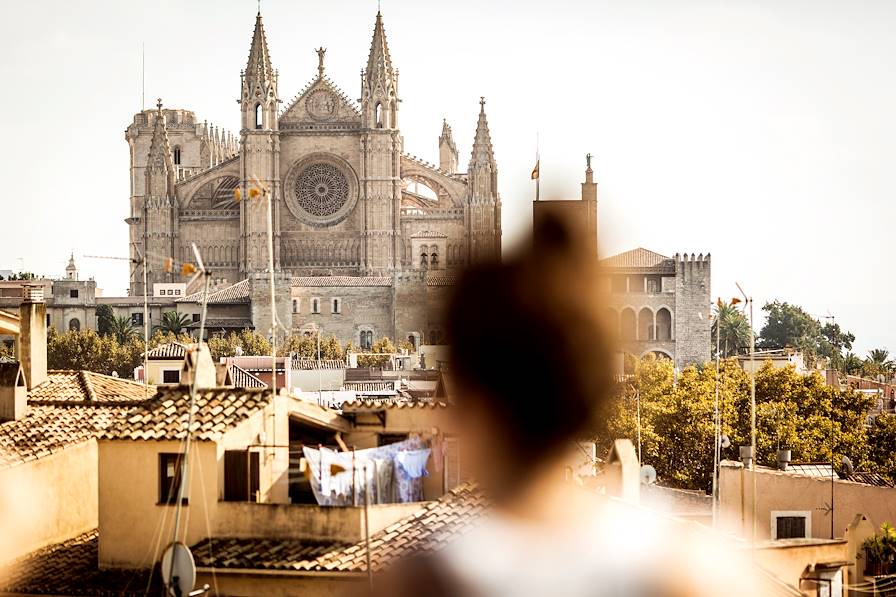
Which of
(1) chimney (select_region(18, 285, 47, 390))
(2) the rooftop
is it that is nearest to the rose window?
(2) the rooftop

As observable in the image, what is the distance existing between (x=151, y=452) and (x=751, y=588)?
493cm

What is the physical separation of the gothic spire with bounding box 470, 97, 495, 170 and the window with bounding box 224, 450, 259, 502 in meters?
82.9

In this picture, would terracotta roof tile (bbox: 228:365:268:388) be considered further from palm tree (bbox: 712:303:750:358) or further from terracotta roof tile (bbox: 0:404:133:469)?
palm tree (bbox: 712:303:750:358)

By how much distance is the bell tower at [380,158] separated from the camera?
3755 inches

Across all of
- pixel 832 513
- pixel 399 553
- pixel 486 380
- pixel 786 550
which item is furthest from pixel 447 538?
pixel 832 513

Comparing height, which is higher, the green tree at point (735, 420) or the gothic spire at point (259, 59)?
the gothic spire at point (259, 59)

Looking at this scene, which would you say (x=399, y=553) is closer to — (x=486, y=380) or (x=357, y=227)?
(x=486, y=380)

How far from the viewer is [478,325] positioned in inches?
528

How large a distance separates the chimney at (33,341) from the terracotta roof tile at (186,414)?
528 cm

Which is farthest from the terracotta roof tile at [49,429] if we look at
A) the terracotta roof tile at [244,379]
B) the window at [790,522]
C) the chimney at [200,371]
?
the terracotta roof tile at [244,379]

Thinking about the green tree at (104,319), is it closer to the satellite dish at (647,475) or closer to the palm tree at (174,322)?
the palm tree at (174,322)

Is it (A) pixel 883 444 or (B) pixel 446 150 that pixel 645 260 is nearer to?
(B) pixel 446 150

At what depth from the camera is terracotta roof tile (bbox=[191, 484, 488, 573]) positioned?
13.1 meters

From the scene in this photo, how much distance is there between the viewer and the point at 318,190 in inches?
3824
